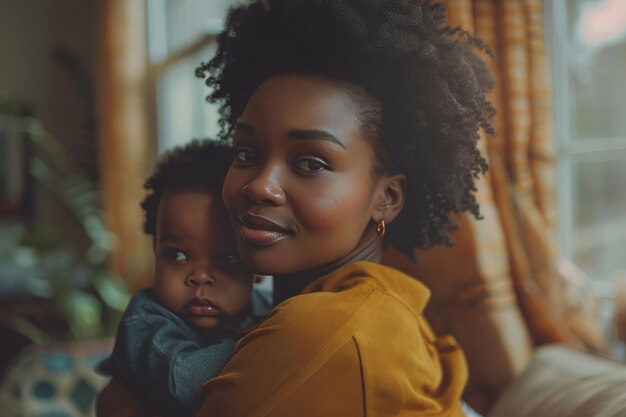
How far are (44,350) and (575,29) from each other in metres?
1.84

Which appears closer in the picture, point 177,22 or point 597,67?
point 597,67

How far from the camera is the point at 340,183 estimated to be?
0.62 m

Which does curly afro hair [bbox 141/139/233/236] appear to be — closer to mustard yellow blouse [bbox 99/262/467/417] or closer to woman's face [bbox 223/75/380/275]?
woman's face [bbox 223/75/380/275]

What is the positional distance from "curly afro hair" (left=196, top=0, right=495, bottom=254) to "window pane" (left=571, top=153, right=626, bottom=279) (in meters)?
0.93

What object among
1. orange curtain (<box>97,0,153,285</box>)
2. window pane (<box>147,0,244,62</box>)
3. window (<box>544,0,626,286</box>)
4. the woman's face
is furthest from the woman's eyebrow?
orange curtain (<box>97,0,153,285</box>)

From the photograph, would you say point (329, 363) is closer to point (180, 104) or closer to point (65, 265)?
point (180, 104)

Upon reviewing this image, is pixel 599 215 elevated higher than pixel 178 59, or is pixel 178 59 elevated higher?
pixel 178 59

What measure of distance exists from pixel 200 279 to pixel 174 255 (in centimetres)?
5

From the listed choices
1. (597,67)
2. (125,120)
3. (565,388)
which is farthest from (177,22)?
(565,388)

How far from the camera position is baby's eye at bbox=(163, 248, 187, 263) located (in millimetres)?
690

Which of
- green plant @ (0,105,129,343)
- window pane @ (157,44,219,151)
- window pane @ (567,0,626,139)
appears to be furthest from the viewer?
green plant @ (0,105,129,343)

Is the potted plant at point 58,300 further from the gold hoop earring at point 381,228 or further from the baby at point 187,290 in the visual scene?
the gold hoop earring at point 381,228

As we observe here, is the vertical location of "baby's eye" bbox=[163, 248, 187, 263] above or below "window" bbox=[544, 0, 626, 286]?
below

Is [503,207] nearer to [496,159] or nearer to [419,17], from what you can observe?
[496,159]
